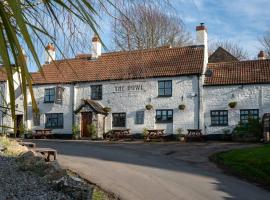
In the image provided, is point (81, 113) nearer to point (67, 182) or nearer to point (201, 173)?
point (201, 173)

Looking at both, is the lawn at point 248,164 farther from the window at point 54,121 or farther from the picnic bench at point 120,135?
the window at point 54,121

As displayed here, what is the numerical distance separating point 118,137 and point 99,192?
2133 centimetres

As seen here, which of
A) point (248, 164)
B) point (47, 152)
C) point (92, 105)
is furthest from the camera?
point (92, 105)

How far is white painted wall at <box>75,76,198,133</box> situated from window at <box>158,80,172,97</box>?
0.74 feet

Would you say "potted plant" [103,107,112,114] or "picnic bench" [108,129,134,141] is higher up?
"potted plant" [103,107,112,114]

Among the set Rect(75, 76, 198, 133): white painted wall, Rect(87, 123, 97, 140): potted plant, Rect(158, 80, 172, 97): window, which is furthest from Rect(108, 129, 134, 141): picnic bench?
Rect(158, 80, 172, 97): window

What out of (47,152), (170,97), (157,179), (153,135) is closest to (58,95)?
(153,135)

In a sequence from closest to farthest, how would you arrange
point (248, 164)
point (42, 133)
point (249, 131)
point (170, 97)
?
1. point (248, 164)
2. point (249, 131)
3. point (170, 97)
4. point (42, 133)

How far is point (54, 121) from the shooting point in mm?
35531

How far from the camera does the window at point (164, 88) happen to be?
106 feet

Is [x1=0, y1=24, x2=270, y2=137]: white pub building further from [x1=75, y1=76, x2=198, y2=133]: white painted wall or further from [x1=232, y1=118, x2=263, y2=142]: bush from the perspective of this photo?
[x1=232, y1=118, x2=263, y2=142]: bush

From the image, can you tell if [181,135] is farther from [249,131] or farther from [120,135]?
[249,131]

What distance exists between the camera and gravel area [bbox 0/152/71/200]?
818 centimetres

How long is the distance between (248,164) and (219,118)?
48.5 feet
